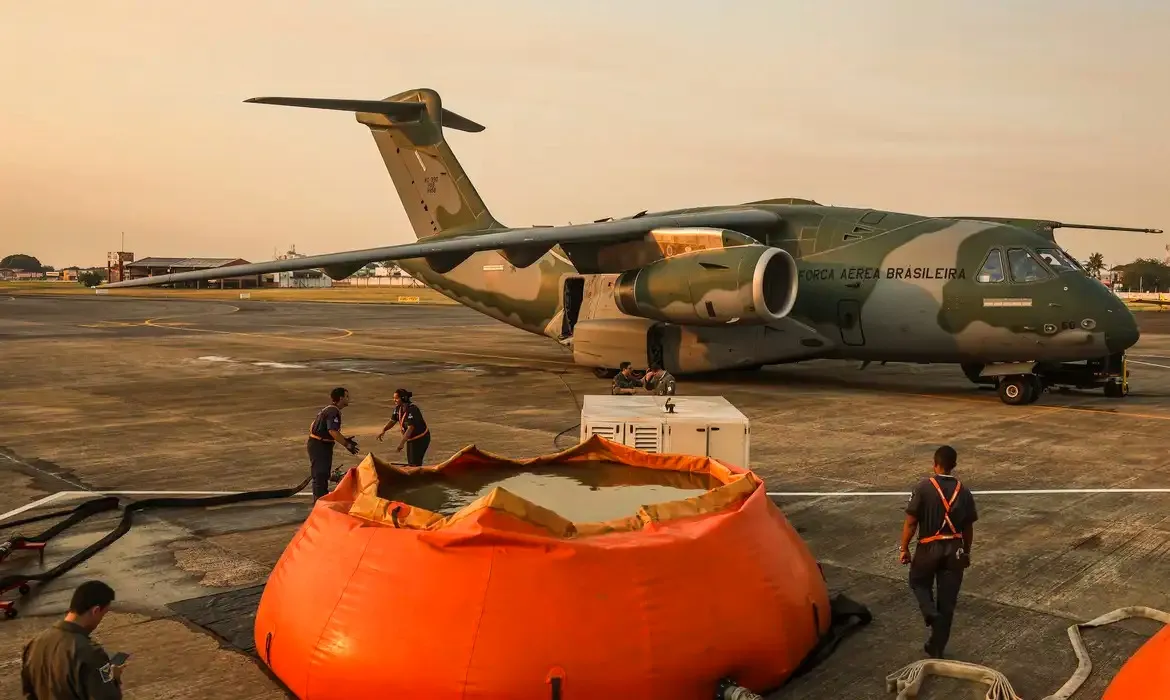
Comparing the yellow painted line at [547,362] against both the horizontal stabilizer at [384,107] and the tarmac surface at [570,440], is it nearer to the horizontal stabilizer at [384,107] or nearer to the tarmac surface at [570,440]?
the tarmac surface at [570,440]

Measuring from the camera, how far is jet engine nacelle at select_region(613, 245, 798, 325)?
1833cm

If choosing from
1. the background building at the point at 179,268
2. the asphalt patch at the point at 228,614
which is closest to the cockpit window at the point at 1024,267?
the asphalt patch at the point at 228,614

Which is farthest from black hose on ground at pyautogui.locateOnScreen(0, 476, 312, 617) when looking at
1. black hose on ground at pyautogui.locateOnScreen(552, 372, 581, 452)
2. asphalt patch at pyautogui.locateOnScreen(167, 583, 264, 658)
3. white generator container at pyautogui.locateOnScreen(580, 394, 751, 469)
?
white generator container at pyautogui.locateOnScreen(580, 394, 751, 469)

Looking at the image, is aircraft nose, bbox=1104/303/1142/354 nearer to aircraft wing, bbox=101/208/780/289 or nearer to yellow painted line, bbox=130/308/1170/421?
yellow painted line, bbox=130/308/1170/421

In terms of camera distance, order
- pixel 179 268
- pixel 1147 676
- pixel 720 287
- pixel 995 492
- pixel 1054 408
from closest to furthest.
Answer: pixel 1147 676 → pixel 995 492 → pixel 1054 408 → pixel 720 287 → pixel 179 268

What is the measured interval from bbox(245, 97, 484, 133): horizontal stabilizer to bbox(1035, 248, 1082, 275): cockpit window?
16908 mm

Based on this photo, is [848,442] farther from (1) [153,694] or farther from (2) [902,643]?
(1) [153,694]

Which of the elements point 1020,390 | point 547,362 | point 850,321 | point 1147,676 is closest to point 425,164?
point 547,362

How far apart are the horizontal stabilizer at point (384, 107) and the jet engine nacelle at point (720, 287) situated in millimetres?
9483

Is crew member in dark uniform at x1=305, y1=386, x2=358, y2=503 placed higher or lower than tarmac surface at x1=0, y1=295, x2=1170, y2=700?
higher

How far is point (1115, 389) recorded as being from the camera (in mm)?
19547

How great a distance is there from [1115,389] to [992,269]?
464cm

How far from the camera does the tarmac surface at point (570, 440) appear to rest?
615cm

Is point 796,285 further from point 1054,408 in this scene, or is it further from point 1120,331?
point 1120,331
